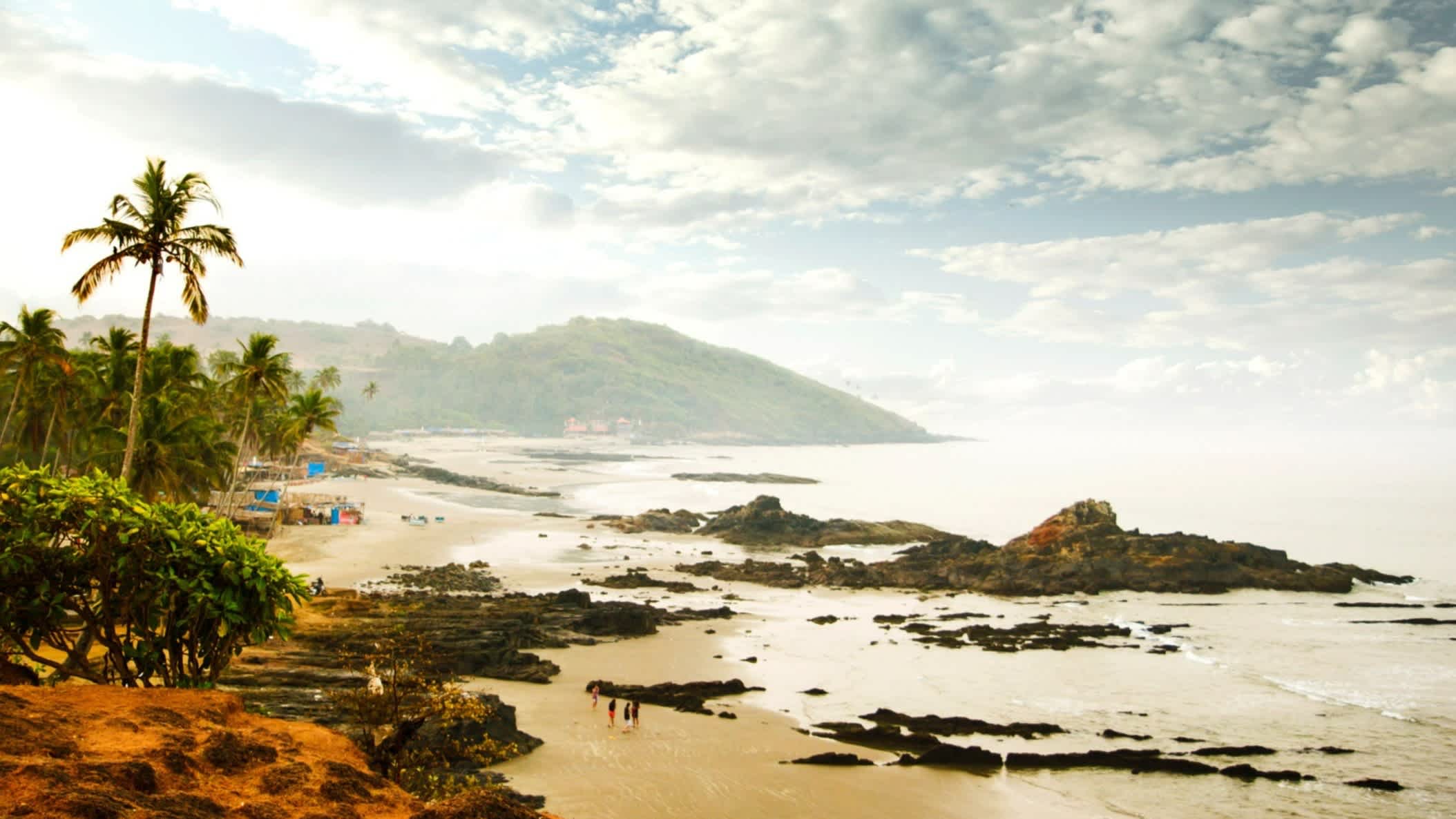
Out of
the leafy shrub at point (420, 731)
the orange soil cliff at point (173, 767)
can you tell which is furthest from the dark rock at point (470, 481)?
the orange soil cliff at point (173, 767)

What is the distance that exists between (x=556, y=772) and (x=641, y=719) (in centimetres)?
445

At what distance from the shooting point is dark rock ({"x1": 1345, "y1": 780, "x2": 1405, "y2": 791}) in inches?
799

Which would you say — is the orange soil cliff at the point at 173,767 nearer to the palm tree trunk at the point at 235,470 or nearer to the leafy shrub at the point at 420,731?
the leafy shrub at the point at 420,731

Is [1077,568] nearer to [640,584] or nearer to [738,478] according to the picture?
[640,584]

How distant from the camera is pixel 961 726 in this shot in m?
23.6

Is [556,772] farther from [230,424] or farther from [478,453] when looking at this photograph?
[478,453]

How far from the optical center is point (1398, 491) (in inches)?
5335

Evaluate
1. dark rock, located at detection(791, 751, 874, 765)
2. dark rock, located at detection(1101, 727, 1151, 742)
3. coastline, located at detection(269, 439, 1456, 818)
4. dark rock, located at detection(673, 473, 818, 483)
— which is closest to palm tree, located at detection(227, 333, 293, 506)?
coastline, located at detection(269, 439, 1456, 818)

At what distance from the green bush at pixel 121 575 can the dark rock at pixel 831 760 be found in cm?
1319

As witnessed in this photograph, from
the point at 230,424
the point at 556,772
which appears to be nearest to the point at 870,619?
the point at 556,772

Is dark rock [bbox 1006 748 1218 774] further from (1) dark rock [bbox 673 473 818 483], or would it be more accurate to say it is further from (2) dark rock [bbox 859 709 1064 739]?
(1) dark rock [bbox 673 473 818 483]

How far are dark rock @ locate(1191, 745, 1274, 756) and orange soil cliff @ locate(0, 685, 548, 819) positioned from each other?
20.9 metres

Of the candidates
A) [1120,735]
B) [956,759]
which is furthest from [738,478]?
[956,759]

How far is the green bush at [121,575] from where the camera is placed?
40.2 ft
